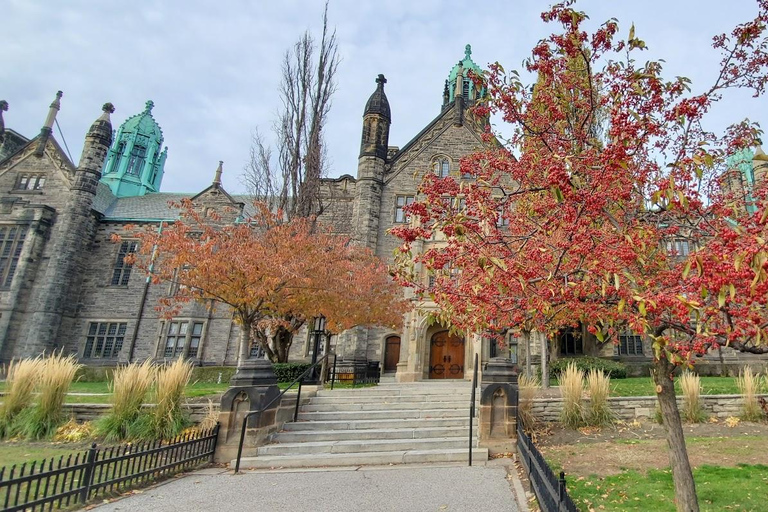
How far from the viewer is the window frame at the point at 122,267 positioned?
2591 centimetres

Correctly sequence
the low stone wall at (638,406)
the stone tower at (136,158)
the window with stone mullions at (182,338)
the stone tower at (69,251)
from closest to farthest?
the low stone wall at (638,406) → the stone tower at (69,251) → the window with stone mullions at (182,338) → the stone tower at (136,158)

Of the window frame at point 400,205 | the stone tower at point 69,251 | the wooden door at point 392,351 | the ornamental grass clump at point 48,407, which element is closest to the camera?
the ornamental grass clump at point 48,407

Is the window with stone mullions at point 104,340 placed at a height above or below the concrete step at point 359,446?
above

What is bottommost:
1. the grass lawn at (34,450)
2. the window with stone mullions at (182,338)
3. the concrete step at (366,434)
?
the grass lawn at (34,450)

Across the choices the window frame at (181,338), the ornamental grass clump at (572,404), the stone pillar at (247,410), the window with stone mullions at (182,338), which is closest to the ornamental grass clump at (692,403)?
the ornamental grass clump at (572,404)

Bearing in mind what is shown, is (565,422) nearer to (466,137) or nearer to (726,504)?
(726,504)

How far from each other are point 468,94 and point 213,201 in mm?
20857

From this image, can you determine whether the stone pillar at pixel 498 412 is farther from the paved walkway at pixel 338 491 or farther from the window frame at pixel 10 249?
the window frame at pixel 10 249

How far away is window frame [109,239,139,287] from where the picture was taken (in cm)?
2591

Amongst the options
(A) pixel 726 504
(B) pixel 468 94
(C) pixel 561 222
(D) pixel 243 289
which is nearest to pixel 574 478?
(A) pixel 726 504

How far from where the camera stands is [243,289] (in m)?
11.1

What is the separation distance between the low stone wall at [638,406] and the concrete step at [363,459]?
321 cm

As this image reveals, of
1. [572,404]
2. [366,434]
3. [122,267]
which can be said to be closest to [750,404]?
[572,404]

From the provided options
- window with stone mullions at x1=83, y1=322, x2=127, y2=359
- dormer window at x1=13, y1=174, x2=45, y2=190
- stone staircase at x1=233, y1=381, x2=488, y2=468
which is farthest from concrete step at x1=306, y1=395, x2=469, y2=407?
dormer window at x1=13, y1=174, x2=45, y2=190
